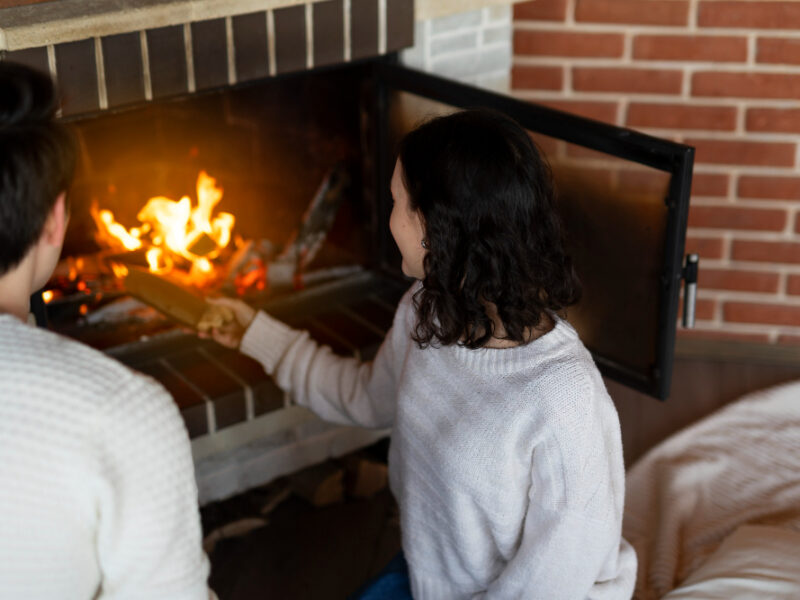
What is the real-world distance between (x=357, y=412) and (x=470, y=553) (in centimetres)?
35

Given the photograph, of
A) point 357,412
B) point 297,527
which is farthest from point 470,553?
point 297,527

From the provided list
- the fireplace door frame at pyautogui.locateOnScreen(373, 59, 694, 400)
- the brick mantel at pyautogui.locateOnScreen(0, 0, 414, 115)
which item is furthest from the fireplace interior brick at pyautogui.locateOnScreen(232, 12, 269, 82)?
the fireplace door frame at pyautogui.locateOnScreen(373, 59, 694, 400)

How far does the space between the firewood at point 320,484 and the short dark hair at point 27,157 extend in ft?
4.59

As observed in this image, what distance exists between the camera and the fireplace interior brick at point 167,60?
174cm

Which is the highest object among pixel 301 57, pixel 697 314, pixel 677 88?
pixel 301 57

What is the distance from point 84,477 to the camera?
0.95 m

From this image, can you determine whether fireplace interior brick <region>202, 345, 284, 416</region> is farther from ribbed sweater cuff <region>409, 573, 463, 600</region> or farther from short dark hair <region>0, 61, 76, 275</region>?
short dark hair <region>0, 61, 76, 275</region>

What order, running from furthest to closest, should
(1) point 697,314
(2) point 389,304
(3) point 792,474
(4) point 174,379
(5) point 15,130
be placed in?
(1) point 697,314 < (2) point 389,304 < (3) point 792,474 < (4) point 174,379 < (5) point 15,130

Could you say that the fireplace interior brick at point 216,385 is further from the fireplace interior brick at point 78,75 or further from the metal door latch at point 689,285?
the metal door latch at point 689,285

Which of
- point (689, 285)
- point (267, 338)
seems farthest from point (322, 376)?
point (689, 285)

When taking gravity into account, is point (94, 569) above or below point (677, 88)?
below

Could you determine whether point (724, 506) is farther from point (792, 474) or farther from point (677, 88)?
point (677, 88)

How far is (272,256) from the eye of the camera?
237cm

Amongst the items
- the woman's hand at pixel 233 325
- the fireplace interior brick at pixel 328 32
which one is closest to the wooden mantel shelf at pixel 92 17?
the fireplace interior brick at pixel 328 32
